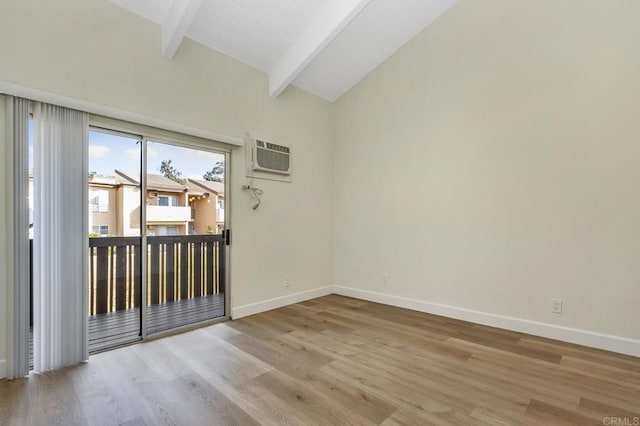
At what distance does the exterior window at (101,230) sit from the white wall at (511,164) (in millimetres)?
3028

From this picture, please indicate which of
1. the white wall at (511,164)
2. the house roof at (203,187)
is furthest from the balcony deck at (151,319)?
the white wall at (511,164)

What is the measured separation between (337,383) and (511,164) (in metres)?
2.69

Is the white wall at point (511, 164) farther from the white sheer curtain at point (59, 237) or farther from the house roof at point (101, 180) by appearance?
the white sheer curtain at point (59, 237)

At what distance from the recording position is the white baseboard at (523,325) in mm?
2656

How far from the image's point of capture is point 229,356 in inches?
103

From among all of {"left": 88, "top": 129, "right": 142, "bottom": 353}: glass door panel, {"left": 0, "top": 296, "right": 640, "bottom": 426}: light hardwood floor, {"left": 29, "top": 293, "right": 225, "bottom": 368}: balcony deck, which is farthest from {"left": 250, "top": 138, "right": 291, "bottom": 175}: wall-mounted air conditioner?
{"left": 0, "top": 296, "right": 640, "bottom": 426}: light hardwood floor

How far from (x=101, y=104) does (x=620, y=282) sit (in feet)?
15.1

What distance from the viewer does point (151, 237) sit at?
118 inches

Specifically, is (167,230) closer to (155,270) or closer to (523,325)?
(155,270)

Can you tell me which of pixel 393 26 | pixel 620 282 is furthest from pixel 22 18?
pixel 620 282

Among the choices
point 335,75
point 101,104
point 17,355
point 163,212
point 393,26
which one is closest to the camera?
point 17,355

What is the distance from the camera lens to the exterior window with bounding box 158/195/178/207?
3.07m

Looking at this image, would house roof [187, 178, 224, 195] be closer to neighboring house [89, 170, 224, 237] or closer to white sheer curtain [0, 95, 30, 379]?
neighboring house [89, 170, 224, 237]

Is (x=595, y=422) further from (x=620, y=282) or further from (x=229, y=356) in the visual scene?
(x=229, y=356)
